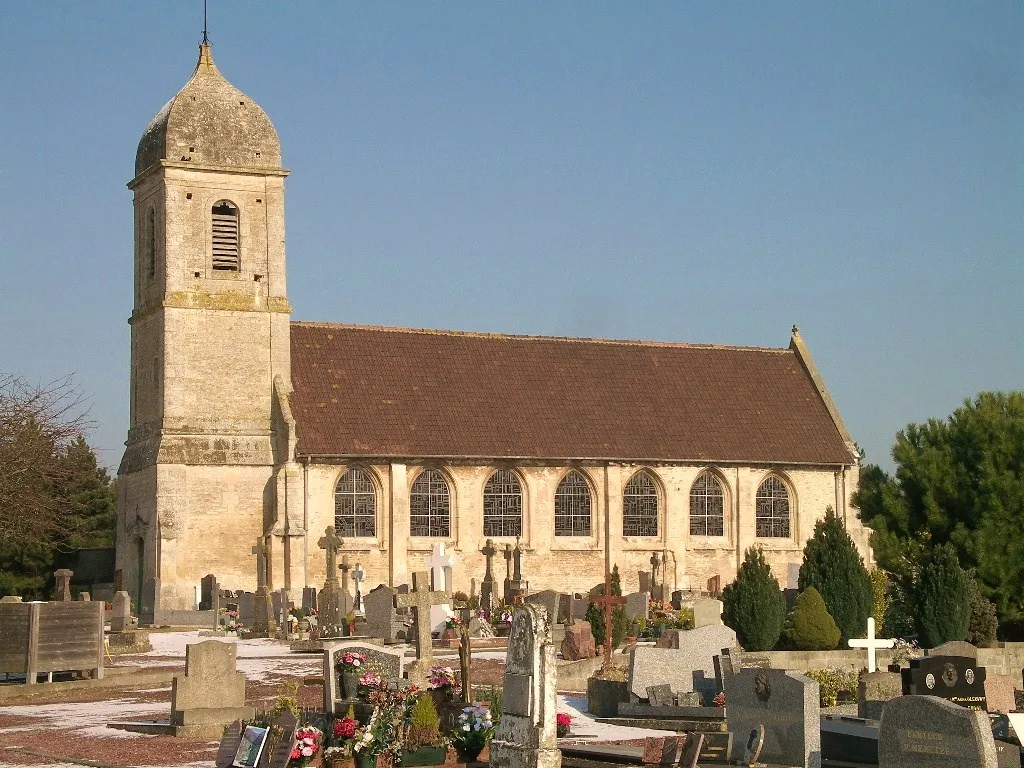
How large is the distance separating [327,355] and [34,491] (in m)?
16.0

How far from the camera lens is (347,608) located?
3700 cm

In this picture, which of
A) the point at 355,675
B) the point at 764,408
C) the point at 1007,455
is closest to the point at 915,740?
the point at 355,675

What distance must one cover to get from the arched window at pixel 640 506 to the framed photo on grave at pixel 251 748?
3422 centimetres

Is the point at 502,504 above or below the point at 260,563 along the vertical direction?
above

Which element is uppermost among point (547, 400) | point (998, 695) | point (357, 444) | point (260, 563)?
point (547, 400)

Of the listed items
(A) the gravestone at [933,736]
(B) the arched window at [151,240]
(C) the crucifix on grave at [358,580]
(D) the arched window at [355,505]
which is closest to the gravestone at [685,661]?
(A) the gravestone at [933,736]

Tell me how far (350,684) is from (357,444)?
2858 centimetres

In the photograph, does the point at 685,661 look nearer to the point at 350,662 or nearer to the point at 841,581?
the point at 350,662

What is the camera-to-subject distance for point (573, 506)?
2009 inches

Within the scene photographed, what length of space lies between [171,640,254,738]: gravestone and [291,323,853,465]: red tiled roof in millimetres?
26037

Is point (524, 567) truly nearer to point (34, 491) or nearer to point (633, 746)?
point (34, 491)

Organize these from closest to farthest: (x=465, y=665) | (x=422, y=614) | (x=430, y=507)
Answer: (x=465, y=665) → (x=422, y=614) → (x=430, y=507)

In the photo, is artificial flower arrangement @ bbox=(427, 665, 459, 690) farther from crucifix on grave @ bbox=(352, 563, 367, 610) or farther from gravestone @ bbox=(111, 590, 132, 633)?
crucifix on grave @ bbox=(352, 563, 367, 610)

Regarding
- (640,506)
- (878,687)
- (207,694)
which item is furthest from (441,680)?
(640,506)
